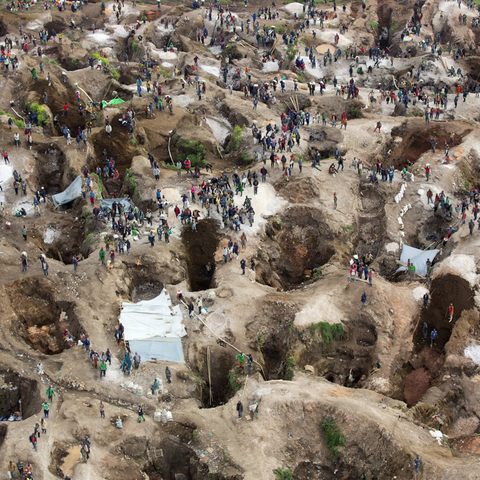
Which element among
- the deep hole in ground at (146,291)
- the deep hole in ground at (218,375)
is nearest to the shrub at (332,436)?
the deep hole in ground at (218,375)

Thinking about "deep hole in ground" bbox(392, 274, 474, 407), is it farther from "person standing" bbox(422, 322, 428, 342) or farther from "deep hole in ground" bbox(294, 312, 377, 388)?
"deep hole in ground" bbox(294, 312, 377, 388)

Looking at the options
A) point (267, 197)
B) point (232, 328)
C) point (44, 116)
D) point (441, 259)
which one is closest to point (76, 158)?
point (44, 116)

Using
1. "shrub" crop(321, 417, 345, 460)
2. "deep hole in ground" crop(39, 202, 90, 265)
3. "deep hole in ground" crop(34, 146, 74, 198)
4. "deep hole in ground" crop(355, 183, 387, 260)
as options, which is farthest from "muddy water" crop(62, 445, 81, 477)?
"deep hole in ground" crop(355, 183, 387, 260)

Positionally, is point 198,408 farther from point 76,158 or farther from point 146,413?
point 76,158

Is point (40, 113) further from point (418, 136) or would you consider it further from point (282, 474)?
point (282, 474)

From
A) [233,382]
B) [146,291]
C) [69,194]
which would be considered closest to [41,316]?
[146,291]
